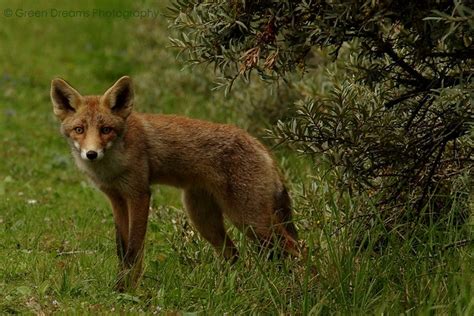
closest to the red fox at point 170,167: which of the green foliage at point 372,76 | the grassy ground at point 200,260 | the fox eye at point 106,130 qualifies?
the fox eye at point 106,130

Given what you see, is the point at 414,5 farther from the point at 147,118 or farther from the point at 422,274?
the point at 147,118

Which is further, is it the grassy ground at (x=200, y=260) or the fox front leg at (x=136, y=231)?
the fox front leg at (x=136, y=231)

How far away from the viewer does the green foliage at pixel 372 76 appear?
5.23 m

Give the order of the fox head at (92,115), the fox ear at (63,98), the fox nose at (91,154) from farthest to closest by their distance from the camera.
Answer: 1. the fox ear at (63,98)
2. the fox head at (92,115)
3. the fox nose at (91,154)

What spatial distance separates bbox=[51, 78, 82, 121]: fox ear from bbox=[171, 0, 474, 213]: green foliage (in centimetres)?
103

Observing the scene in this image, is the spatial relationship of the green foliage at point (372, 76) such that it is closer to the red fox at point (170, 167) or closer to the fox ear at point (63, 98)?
the red fox at point (170, 167)

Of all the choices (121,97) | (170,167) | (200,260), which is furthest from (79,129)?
(200,260)

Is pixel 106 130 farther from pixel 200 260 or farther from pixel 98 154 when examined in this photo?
pixel 200 260

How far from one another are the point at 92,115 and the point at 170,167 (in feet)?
2.59

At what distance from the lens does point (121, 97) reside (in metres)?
7.02

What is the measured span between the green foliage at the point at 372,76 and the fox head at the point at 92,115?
30.4 inches

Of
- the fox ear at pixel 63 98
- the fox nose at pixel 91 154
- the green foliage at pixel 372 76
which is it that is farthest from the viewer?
the fox ear at pixel 63 98

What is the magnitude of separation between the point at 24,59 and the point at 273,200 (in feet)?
36.3

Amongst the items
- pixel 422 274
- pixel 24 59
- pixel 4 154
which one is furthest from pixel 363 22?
pixel 24 59
